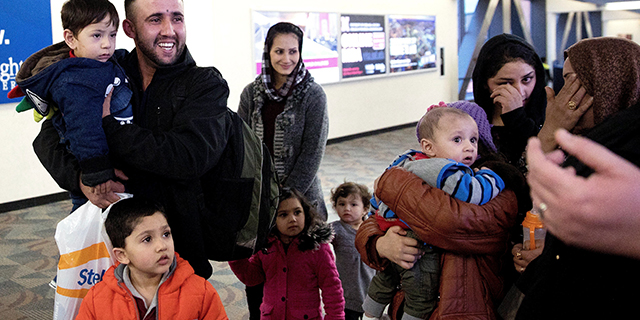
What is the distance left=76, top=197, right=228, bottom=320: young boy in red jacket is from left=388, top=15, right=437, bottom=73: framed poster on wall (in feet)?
34.1

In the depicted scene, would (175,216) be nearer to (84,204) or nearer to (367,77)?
(84,204)

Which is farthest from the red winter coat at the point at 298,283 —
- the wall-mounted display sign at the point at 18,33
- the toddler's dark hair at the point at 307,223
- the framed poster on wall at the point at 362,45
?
the framed poster on wall at the point at 362,45

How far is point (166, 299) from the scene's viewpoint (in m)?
1.86

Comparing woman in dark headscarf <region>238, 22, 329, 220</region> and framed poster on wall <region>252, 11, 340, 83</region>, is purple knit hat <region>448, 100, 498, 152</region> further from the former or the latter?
framed poster on wall <region>252, 11, 340, 83</region>

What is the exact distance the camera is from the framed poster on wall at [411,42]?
11844 millimetres

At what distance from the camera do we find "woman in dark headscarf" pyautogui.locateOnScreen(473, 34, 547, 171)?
199cm

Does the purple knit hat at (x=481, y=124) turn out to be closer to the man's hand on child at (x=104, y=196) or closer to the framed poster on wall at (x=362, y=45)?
the man's hand on child at (x=104, y=196)

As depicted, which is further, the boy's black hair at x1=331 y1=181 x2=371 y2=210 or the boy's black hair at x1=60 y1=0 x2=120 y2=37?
the boy's black hair at x1=331 y1=181 x2=371 y2=210

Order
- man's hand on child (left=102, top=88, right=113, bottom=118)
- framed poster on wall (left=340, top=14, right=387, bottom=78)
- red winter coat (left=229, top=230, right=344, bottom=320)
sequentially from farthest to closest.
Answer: framed poster on wall (left=340, top=14, right=387, bottom=78) < red winter coat (left=229, top=230, right=344, bottom=320) < man's hand on child (left=102, top=88, right=113, bottom=118)

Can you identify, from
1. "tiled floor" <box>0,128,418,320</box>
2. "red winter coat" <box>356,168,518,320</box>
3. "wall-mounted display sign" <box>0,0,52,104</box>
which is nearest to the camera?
"red winter coat" <box>356,168,518,320</box>

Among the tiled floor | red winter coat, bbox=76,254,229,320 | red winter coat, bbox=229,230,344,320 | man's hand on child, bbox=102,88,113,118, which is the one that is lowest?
the tiled floor

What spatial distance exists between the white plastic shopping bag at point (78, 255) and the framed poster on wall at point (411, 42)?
1040 cm

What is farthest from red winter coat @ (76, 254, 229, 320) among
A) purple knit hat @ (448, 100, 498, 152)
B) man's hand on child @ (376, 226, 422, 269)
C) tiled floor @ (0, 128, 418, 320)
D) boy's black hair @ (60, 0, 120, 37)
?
tiled floor @ (0, 128, 418, 320)

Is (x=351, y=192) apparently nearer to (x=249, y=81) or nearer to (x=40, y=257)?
(x=40, y=257)
